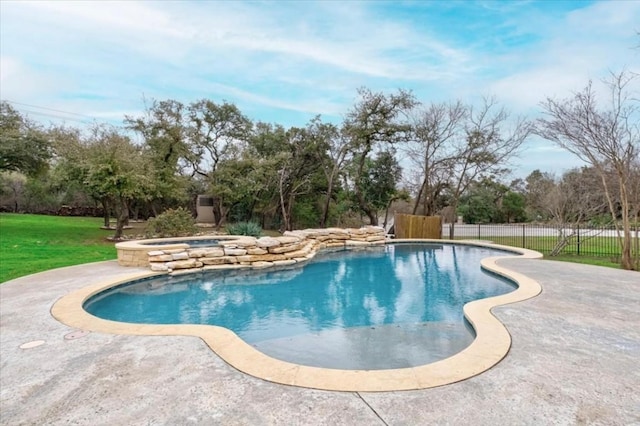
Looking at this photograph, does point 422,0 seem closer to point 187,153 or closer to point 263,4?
point 263,4

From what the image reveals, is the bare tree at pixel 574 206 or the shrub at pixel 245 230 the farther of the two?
the shrub at pixel 245 230

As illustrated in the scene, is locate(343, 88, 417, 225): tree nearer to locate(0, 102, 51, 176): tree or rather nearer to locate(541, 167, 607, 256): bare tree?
locate(541, 167, 607, 256): bare tree

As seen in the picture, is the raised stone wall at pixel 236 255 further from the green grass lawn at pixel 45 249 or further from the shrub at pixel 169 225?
the shrub at pixel 169 225

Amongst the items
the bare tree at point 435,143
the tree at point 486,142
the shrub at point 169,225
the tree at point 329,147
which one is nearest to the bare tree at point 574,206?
the tree at point 486,142

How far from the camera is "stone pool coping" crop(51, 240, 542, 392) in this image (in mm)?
2676

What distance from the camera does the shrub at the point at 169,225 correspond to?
1197cm

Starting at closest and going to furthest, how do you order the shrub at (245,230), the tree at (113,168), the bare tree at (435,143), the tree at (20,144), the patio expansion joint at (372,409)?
the patio expansion joint at (372,409)
the tree at (113,168)
the tree at (20,144)
the shrub at (245,230)
the bare tree at (435,143)

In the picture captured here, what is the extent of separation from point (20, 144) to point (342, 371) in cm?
1612

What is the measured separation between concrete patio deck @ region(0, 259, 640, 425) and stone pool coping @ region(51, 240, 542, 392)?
98 millimetres

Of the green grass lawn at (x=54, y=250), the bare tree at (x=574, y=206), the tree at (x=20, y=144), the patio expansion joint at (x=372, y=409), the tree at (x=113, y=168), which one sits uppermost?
the tree at (x=20, y=144)

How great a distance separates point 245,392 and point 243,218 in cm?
1878

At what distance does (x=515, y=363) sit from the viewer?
2.99 m

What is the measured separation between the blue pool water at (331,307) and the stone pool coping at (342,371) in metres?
0.39

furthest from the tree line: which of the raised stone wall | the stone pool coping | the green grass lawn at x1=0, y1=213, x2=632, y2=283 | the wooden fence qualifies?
the stone pool coping
